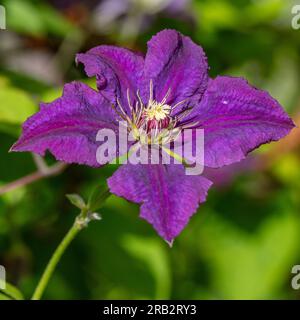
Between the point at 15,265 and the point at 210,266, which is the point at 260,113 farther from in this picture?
the point at 210,266

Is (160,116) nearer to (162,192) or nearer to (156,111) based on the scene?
(156,111)

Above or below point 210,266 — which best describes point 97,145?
below

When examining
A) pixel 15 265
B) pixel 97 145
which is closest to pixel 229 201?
pixel 15 265

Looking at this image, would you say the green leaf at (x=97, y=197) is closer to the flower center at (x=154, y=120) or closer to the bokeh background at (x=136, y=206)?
the flower center at (x=154, y=120)

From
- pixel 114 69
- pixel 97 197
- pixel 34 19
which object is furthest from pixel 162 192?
pixel 34 19
